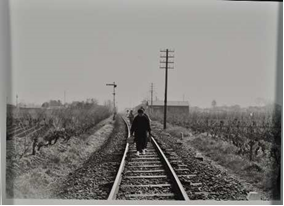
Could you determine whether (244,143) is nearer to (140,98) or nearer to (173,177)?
(173,177)

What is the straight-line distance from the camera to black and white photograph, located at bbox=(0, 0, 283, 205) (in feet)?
6.36

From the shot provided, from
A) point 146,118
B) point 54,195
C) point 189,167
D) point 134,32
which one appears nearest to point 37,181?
point 54,195

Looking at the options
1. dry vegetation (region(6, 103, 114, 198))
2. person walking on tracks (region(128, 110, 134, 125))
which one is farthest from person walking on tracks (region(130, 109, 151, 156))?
dry vegetation (region(6, 103, 114, 198))

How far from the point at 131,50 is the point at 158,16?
0.73ft

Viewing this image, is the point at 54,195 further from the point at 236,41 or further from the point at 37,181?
the point at 236,41

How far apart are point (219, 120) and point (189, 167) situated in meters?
0.29

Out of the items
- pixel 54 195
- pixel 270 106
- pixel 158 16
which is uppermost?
pixel 158 16

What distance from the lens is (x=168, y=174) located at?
1.98m

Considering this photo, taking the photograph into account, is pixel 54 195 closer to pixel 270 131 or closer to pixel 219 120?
pixel 219 120

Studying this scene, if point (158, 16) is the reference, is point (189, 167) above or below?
below

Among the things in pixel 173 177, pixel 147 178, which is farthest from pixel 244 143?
pixel 147 178

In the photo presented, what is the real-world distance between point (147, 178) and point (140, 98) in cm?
41

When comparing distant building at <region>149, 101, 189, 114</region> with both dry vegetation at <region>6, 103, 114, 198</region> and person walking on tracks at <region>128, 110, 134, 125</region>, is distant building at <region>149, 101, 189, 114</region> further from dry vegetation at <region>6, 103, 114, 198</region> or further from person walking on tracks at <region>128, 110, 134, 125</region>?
dry vegetation at <region>6, 103, 114, 198</region>

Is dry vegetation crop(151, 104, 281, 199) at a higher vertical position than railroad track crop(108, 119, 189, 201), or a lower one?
higher
